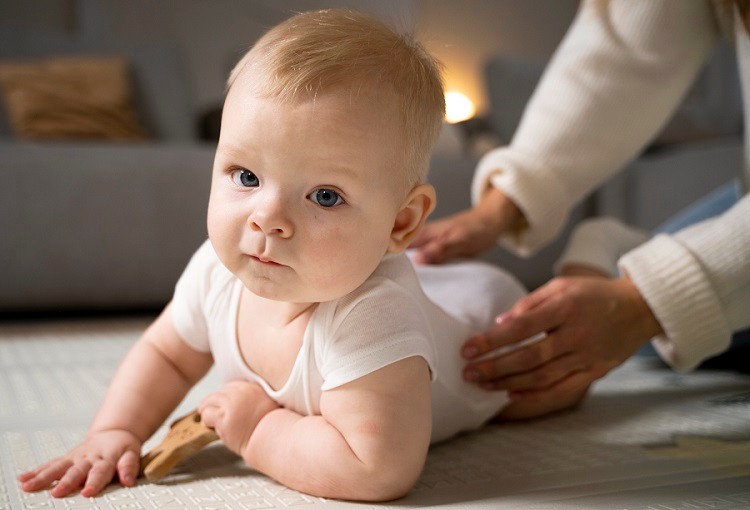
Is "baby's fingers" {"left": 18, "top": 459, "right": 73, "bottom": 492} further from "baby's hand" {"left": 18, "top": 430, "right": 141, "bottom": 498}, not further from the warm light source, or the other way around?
the warm light source

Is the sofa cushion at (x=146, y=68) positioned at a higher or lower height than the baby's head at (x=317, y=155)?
lower

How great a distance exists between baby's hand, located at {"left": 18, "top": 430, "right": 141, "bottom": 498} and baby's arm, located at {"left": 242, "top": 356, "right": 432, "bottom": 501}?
0.12 m

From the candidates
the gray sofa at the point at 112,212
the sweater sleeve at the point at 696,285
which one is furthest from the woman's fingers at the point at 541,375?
the gray sofa at the point at 112,212

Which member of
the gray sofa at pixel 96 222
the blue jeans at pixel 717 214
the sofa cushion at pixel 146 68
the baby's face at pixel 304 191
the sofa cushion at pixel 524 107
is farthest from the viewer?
the sofa cushion at pixel 524 107

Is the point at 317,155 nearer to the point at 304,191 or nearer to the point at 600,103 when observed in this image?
the point at 304,191

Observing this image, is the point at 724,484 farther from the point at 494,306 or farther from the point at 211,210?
the point at 211,210

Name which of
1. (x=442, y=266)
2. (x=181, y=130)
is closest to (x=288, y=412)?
(x=442, y=266)

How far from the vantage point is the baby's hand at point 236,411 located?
0.64 m

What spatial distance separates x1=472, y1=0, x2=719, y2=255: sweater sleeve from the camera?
1.06 m

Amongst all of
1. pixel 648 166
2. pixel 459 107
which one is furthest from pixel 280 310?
pixel 459 107

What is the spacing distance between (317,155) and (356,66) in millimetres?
72

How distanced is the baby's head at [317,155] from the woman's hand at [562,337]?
22 cm

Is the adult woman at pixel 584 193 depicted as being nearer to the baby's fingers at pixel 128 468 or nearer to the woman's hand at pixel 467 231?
the woman's hand at pixel 467 231

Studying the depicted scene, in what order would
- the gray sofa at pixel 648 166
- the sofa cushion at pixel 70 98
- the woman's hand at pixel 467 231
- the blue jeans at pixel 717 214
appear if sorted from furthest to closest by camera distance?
the sofa cushion at pixel 70 98, the gray sofa at pixel 648 166, the blue jeans at pixel 717 214, the woman's hand at pixel 467 231
